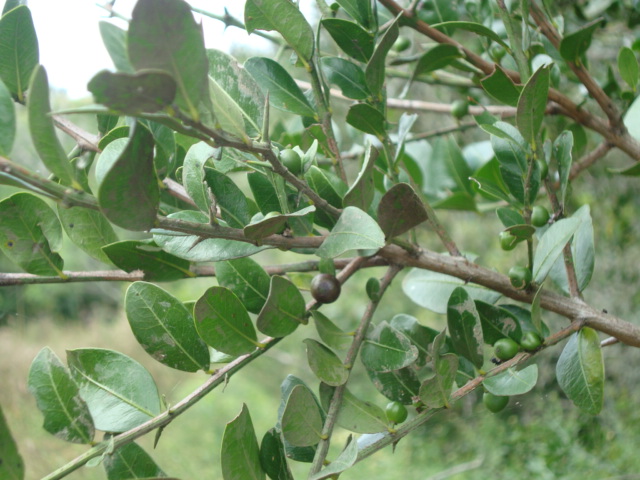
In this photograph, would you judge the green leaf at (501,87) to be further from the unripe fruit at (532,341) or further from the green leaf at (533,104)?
the unripe fruit at (532,341)

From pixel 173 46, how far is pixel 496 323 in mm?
317

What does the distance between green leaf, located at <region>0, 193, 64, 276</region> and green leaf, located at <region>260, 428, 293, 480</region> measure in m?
0.19

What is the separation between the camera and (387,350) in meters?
0.41

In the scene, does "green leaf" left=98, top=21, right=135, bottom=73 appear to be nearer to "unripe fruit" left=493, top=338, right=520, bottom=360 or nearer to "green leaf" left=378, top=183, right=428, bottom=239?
"green leaf" left=378, top=183, right=428, bottom=239

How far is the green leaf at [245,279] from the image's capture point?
428mm

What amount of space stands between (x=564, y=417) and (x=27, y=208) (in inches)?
87.5

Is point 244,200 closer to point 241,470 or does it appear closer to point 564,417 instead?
point 241,470

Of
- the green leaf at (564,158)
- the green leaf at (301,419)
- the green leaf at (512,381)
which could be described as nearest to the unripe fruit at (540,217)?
the green leaf at (564,158)

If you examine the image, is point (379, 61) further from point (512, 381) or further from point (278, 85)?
point (512, 381)

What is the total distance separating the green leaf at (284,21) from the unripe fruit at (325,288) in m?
0.15

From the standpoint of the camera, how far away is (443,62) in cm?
53

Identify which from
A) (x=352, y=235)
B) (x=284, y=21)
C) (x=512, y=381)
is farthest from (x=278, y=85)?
(x=512, y=381)

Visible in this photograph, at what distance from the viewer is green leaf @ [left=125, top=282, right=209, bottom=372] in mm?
384

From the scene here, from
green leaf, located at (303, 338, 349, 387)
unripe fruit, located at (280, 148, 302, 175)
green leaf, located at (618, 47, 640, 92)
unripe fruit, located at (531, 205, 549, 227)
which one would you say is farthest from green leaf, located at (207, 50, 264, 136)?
Answer: green leaf, located at (618, 47, 640, 92)
